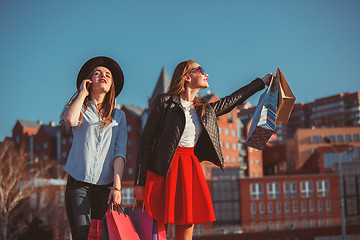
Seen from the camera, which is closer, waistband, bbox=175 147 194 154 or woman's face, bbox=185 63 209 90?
waistband, bbox=175 147 194 154

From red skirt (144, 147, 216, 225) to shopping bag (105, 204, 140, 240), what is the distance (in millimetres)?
273

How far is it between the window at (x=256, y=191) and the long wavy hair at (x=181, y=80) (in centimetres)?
6295

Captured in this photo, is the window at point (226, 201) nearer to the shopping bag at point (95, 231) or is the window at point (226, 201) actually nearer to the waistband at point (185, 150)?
the waistband at point (185, 150)

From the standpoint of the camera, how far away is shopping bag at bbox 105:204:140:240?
3.60 m

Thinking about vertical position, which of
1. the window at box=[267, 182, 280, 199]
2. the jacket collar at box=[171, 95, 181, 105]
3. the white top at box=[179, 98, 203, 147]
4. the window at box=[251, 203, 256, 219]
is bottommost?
the window at box=[251, 203, 256, 219]

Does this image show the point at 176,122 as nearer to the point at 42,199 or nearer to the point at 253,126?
the point at 253,126

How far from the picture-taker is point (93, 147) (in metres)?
3.92

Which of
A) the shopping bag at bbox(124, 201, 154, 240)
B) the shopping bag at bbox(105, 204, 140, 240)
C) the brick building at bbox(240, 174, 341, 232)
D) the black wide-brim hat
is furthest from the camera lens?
the brick building at bbox(240, 174, 341, 232)

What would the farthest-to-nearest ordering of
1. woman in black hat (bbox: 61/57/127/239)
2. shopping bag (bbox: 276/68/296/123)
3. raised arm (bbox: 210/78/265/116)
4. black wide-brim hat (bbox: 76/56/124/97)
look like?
shopping bag (bbox: 276/68/296/123) → raised arm (bbox: 210/78/265/116) → black wide-brim hat (bbox: 76/56/124/97) → woman in black hat (bbox: 61/57/127/239)

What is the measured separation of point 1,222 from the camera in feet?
121

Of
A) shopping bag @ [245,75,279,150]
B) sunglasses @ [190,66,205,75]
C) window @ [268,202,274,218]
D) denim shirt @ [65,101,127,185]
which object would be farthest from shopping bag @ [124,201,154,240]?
window @ [268,202,274,218]

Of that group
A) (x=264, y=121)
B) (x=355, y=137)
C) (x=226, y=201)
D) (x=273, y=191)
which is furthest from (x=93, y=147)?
(x=355, y=137)

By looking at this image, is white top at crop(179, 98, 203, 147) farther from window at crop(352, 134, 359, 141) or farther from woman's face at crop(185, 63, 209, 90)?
window at crop(352, 134, 359, 141)

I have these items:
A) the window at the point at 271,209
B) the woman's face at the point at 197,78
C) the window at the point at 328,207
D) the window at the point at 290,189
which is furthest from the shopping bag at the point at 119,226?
the window at the point at 328,207
